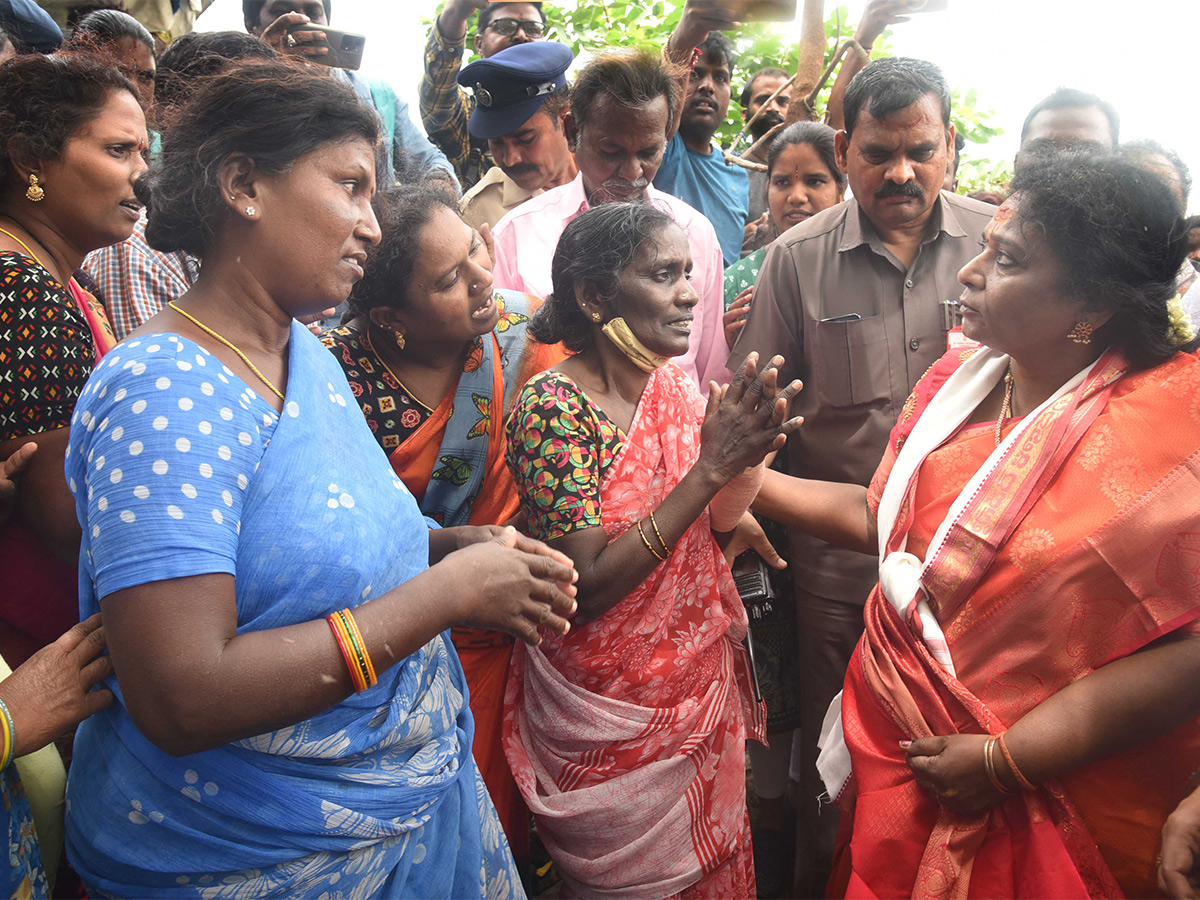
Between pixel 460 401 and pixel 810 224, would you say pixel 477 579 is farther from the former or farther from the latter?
pixel 810 224

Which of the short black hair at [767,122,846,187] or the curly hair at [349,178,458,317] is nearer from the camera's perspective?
the curly hair at [349,178,458,317]

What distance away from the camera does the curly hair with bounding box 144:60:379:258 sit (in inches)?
62.8

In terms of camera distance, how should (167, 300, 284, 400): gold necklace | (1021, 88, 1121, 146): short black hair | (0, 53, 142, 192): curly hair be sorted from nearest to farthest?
(167, 300, 284, 400): gold necklace, (0, 53, 142, 192): curly hair, (1021, 88, 1121, 146): short black hair

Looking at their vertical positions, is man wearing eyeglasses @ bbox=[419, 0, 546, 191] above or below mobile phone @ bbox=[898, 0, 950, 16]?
below

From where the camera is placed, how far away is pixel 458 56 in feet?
14.5

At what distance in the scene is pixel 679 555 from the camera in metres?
2.42

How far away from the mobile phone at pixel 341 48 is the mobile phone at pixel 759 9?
5.05ft

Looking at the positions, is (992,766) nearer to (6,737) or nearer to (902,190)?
(6,737)

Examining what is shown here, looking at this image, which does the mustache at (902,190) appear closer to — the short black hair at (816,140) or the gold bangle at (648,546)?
the short black hair at (816,140)

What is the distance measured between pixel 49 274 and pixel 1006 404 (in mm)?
2389

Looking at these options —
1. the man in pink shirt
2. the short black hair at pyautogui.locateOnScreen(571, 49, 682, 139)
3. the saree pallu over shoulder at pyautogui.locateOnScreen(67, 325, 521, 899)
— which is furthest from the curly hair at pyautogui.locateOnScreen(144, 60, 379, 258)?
the short black hair at pyautogui.locateOnScreen(571, 49, 682, 139)

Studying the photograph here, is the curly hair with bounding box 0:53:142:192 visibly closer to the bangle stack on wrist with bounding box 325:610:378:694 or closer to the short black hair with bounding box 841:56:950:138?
the bangle stack on wrist with bounding box 325:610:378:694

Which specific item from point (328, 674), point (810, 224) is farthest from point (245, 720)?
point (810, 224)

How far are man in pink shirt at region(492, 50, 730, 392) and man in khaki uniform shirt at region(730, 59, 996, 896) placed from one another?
0.26 m
